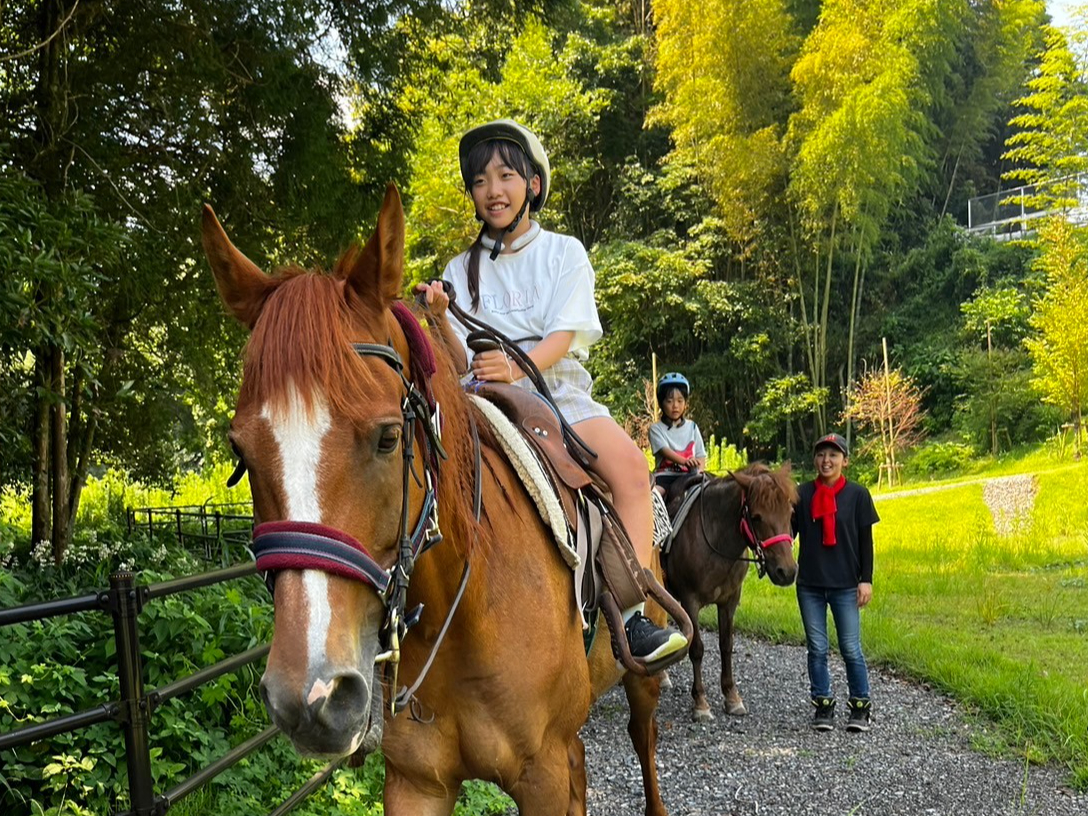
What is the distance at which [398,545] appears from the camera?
1.54 m

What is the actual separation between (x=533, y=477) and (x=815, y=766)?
3.70 metres

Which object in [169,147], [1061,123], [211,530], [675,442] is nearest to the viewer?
[169,147]

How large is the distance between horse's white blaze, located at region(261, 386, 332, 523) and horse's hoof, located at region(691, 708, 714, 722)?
5.17 metres

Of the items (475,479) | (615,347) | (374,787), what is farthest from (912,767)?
(615,347)

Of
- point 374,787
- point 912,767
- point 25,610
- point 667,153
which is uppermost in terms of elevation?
point 667,153

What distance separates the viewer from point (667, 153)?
26.0m

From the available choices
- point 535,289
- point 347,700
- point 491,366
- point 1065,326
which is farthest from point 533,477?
point 1065,326

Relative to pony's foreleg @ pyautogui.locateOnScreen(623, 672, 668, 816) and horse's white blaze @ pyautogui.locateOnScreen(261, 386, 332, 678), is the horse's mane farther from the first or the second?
pony's foreleg @ pyautogui.locateOnScreen(623, 672, 668, 816)

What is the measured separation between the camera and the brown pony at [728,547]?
5898 mm

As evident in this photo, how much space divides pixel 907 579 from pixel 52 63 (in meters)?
10.1

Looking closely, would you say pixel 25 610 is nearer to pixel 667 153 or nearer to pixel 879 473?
pixel 879 473

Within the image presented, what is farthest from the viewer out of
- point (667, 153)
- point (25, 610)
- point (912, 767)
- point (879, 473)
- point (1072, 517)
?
point (667, 153)

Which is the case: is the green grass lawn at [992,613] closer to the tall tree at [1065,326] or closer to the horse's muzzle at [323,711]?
the tall tree at [1065,326]

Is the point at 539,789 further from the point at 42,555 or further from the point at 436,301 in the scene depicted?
the point at 42,555
